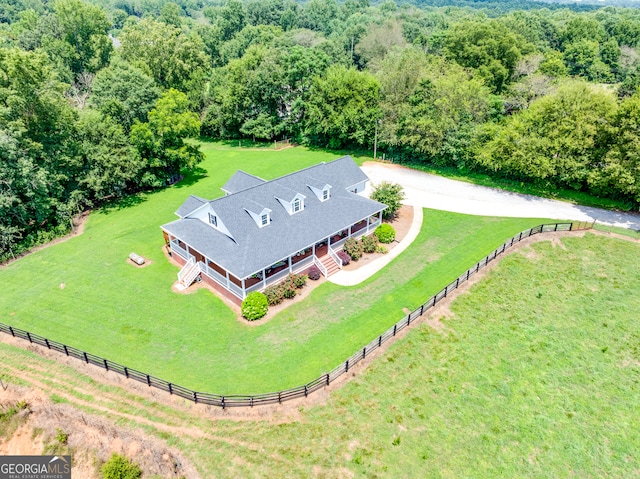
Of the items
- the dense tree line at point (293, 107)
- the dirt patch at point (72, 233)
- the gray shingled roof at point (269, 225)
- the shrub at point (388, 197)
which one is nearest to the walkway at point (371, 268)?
the shrub at point (388, 197)

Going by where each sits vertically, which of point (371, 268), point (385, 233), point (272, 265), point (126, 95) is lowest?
point (371, 268)

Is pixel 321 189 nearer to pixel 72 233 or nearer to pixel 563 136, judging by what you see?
pixel 72 233

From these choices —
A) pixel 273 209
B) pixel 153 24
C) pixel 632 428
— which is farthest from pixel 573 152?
pixel 153 24

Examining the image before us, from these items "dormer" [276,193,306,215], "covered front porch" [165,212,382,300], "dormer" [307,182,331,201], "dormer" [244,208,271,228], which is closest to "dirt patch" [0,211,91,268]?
"covered front porch" [165,212,382,300]

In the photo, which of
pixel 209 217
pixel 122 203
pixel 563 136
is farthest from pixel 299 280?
pixel 563 136

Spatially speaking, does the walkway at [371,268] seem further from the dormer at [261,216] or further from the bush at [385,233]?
the dormer at [261,216]
